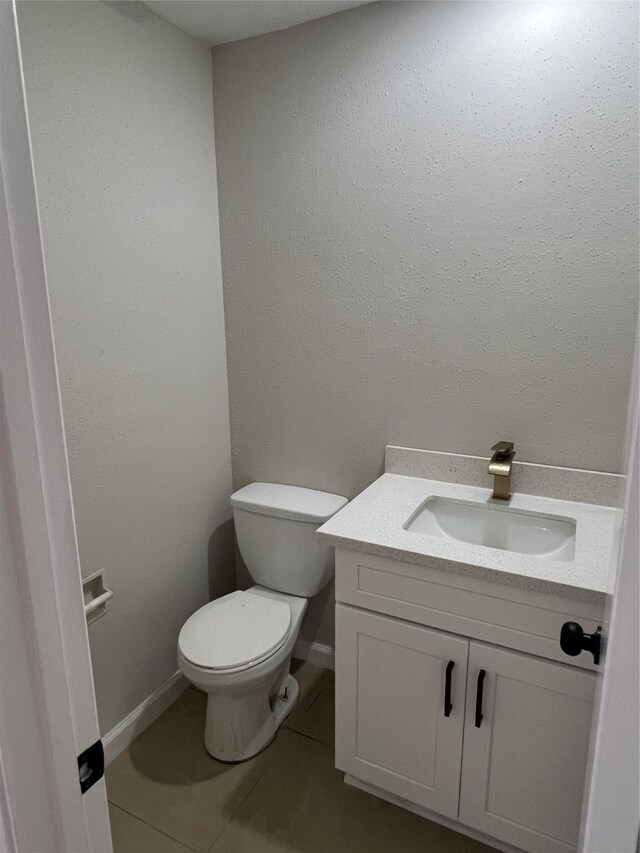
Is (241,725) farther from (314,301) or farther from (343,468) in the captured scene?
(314,301)

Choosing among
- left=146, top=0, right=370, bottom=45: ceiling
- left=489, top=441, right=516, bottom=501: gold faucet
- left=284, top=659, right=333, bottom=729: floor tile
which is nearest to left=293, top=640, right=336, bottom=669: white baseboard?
left=284, top=659, right=333, bottom=729: floor tile

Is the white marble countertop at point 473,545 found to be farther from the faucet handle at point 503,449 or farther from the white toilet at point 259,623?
the white toilet at point 259,623

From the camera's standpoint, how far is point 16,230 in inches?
19.6

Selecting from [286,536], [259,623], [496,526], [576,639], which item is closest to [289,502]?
[286,536]

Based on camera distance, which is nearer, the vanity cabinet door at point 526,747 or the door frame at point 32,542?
the door frame at point 32,542

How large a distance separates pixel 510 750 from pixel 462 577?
46 cm

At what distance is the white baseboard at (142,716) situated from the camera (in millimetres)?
1804

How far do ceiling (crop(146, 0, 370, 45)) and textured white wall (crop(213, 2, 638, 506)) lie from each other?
0.04m

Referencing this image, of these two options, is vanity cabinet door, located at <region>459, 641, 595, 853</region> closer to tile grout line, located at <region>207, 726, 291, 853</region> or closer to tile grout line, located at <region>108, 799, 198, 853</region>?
tile grout line, located at <region>207, 726, 291, 853</region>

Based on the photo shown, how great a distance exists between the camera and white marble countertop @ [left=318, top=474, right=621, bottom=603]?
4.03 ft

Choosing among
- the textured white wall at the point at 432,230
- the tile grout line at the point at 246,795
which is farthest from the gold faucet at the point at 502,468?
the tile grout line at the point at 246,795

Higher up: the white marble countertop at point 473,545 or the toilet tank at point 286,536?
the white marble countertop at point 473,545

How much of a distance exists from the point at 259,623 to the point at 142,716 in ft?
1.92

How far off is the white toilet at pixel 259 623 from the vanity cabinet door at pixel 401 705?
0.29 m
